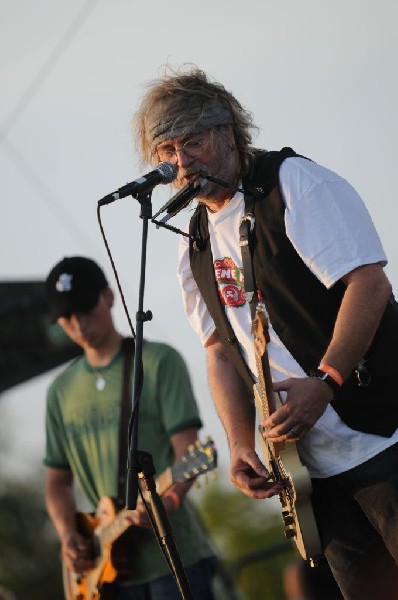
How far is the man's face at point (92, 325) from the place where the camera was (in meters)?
5.49

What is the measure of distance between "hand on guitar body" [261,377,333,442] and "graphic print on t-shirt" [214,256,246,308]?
1.54 ft

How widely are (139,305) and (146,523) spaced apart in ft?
5.94

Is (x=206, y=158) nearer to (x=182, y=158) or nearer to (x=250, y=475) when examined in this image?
(x=182, y=158)

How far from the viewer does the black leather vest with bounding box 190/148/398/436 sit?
3498 millimetres

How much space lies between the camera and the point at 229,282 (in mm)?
3816

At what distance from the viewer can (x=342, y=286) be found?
3549mm

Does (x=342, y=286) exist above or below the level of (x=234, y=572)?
above

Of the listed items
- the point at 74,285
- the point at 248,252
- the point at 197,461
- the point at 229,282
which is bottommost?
the point at 197,461

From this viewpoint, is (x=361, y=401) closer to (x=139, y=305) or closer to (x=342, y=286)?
(x=342, y=286)

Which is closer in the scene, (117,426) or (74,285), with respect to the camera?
(117,426)

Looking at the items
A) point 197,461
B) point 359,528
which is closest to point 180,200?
point 359,528

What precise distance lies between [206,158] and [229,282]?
40cm

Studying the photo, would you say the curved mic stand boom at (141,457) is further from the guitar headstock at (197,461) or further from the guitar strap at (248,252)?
the guitar headstock at (197,461)

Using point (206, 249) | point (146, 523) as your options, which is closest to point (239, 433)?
point (206, 249)
